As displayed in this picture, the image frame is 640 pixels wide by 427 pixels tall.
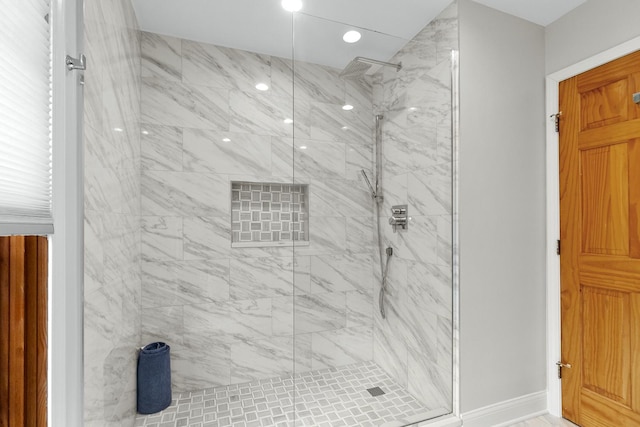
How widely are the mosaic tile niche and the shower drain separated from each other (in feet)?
3.76

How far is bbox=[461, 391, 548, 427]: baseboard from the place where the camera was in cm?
182

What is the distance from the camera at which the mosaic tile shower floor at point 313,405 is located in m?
1.83

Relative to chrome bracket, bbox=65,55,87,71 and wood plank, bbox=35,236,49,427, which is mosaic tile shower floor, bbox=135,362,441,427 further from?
chrome bracket, bbox=65,55,87,71

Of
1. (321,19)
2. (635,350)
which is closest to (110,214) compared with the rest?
(321,19)

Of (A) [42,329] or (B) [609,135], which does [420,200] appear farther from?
(A) [42,329]

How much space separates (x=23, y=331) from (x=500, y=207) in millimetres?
2226

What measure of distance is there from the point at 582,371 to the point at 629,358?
28 centimetres

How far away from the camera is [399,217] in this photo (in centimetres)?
198

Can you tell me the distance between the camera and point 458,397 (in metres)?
1.81

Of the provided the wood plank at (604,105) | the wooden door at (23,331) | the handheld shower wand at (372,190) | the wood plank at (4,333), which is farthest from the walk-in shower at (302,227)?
the wood plank at (604,105)

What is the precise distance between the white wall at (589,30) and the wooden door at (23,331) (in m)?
2.72

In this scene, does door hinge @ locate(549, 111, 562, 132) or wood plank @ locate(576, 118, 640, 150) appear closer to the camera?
wood plank @ locate(576, 118, 640, 150)

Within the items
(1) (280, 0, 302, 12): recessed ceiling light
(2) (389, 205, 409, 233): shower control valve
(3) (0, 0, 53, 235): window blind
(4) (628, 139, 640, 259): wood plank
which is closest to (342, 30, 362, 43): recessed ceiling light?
(1) (280, 0, 302, 12): recessed ceiling light

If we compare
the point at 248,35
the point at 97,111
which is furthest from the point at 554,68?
the point at 97,111
